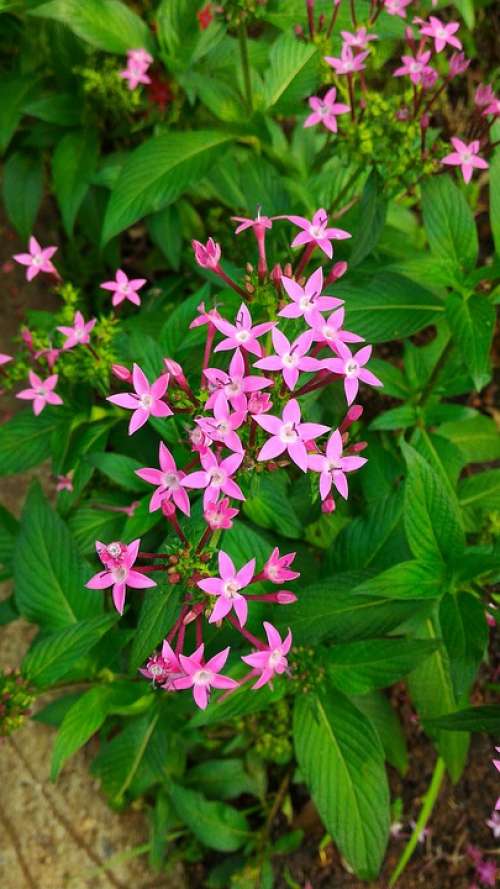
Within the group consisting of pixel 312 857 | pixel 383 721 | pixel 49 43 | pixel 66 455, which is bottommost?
pixel 312 857

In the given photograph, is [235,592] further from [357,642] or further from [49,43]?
[49,43]

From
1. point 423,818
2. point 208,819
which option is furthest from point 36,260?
point 423,818

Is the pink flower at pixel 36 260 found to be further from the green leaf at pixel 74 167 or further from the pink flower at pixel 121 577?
the pink flower at pixel 121 577

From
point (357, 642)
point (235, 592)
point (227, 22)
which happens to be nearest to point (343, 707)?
point (357, 642)

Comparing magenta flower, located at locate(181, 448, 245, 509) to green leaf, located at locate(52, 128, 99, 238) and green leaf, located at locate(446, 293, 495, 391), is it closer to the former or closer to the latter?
green leaf, located at locate(446, 293, 495, 391)

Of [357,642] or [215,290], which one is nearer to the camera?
[357,642]

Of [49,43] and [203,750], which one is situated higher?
[49,43]

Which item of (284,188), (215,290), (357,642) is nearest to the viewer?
(357,642)
